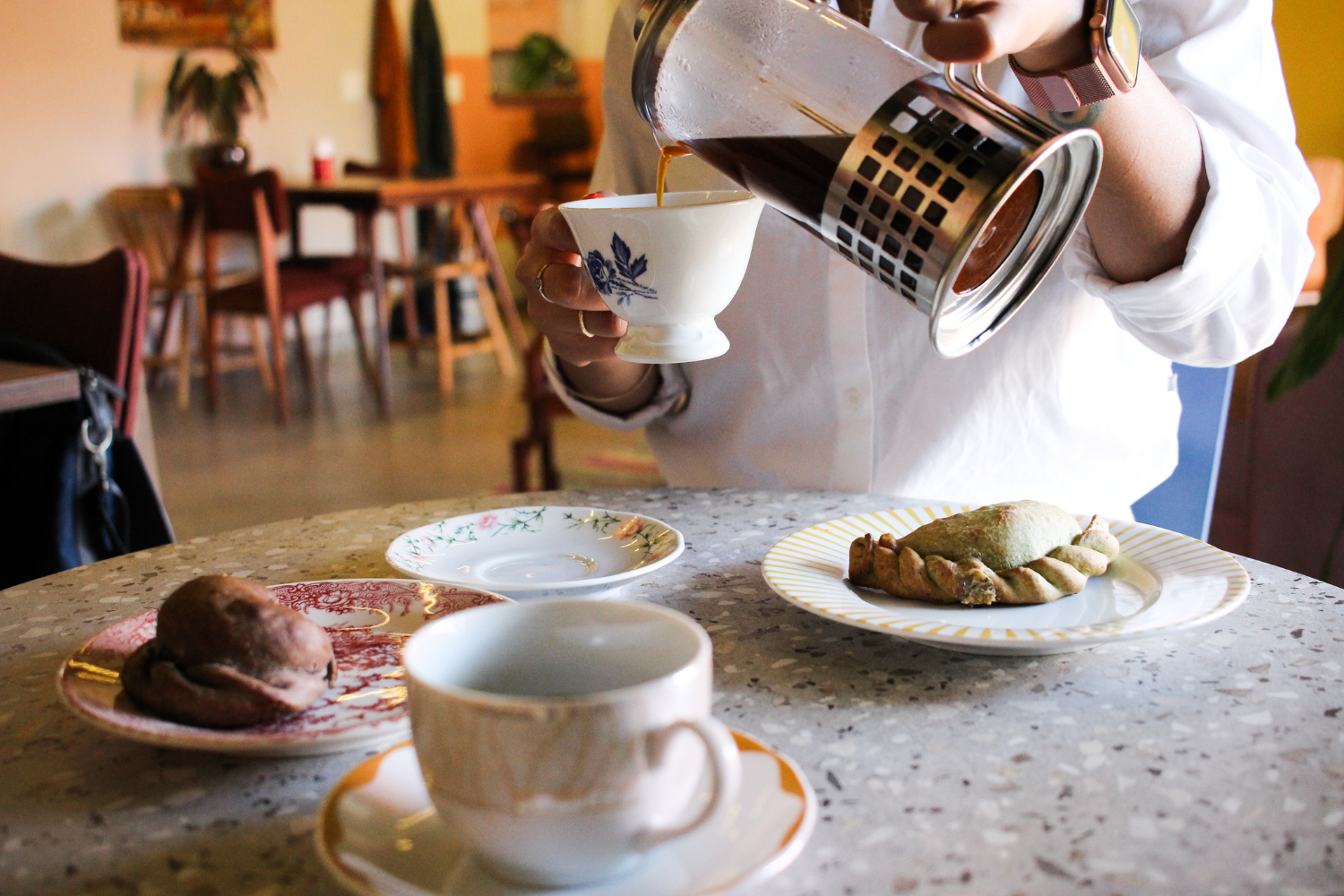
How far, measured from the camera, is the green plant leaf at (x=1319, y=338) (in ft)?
3.80

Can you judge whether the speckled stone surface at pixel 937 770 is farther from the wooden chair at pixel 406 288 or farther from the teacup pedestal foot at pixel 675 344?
the wooden chair at pixel 406 288

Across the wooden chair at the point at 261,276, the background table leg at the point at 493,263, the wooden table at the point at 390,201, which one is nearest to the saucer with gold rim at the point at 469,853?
the wooden chair at the point at 261,276

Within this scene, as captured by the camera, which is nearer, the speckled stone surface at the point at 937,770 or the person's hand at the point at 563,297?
the speckled stone surface at the point at 937,770

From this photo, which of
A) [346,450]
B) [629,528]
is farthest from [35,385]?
[346,450]

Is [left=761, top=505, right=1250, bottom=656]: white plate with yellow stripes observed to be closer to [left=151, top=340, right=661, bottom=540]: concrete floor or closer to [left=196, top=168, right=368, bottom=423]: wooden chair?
[left=151, top=340, right=661, bottom=540]: concrete floor

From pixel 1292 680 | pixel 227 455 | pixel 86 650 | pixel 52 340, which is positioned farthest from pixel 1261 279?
pixel 227 455

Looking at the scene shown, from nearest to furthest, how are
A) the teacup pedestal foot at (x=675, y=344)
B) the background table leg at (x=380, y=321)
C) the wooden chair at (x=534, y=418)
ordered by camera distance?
→ the teacup pedestal foot at (x=675, y=344) < the wooden chair at (x=534, y=418) < the background table leg at (x=380, y=321)

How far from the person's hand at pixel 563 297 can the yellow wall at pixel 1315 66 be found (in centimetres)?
380

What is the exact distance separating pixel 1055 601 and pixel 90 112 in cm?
510

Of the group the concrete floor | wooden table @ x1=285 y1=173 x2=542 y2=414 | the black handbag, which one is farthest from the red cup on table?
the black handbag

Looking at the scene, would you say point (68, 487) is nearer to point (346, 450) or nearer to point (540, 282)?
point (540, 282)

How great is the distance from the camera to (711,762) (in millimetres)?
350

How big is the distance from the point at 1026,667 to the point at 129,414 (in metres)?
1.23

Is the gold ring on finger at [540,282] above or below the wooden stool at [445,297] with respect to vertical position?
above
